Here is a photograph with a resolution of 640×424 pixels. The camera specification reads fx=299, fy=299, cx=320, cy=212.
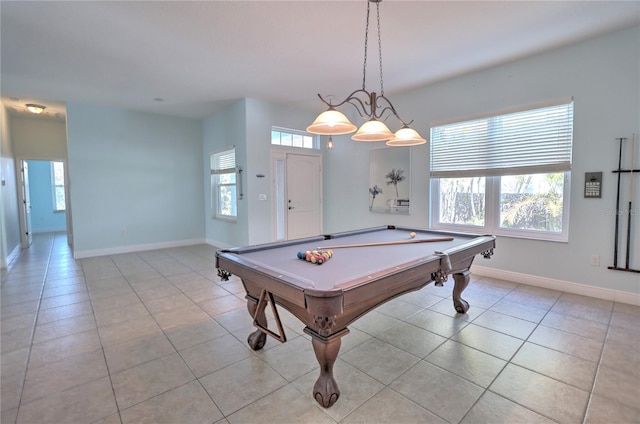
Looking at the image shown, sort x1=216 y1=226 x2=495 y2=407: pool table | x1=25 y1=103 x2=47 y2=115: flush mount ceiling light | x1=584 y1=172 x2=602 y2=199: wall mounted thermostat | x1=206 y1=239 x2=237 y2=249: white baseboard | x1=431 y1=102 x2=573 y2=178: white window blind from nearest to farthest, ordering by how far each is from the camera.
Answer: x1=216 y1=226 x2=495 y2=407: pool table
x1=584 y1=172 x2=602 y2=199: wall mounted thermostat
x1=431 y1=102 x2=573 y2=178: white window blind
x1=25 y1=103 x2=47 y2=115: flush mount ceiling light
x1=206 y1=239 x2=237 y2=249: white baseboard

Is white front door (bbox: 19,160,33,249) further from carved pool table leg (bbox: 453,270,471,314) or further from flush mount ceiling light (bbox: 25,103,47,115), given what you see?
carved pool table leg (bbox: 453,270,471,314)

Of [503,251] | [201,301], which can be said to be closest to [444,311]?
[503,251]

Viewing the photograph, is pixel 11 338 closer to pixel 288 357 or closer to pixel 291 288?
pixel 288 357

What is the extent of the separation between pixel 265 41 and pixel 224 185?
151 inches

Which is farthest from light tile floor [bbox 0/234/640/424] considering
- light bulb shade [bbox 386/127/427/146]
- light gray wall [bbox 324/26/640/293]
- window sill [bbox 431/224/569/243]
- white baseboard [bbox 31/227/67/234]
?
white baseboard [bbox 31/227/67/234]

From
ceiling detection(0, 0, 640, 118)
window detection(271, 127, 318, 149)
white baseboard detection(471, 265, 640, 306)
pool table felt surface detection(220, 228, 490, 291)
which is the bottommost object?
white baseboard detection(471, 265, 640, 306)

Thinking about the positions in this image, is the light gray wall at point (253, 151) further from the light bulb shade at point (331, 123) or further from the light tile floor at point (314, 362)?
the light bulb shade at point (331, 123)

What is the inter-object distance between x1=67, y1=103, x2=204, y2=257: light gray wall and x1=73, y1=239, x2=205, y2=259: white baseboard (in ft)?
0.06

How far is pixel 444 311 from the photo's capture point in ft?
9.98

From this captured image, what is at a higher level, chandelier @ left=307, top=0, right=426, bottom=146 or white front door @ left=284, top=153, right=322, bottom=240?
chandelier @ left=307, top=0, right=426, bottom=146

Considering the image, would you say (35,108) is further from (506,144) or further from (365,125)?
(506,144)

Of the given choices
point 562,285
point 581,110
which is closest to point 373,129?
point 581,110

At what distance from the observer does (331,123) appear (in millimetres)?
2387

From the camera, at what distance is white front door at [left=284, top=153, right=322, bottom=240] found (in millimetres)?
5961
